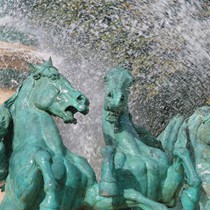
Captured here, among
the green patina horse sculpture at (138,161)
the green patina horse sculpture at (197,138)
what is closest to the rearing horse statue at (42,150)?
the green patina horse sculpture at (138,161)

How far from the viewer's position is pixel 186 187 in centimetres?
531

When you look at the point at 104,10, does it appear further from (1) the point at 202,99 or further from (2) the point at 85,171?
(2) the point at 85,171

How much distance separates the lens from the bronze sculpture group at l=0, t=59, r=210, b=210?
4406 mm

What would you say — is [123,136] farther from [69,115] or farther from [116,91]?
[69,115]

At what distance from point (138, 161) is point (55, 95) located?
790 millimetres

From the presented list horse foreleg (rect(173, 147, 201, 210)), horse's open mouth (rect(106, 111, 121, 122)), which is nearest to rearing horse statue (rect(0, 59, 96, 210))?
horse's open mouth (rect(106, 111, 121, 122))

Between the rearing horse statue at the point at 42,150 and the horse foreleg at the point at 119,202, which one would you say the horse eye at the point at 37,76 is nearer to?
the rearing horse statue at the point at 42,150

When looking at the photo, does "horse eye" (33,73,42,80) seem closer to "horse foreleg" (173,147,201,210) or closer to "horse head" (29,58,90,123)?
"horse head" (29,58,90,123)

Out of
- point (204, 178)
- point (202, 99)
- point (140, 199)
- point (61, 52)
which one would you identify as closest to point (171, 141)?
point (204, 178)

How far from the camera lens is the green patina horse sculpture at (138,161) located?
16.4 ft

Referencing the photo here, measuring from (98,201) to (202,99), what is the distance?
435 centimetres

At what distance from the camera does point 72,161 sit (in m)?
4.59

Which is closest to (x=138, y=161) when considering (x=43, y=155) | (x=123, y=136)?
(x=123, y=136)

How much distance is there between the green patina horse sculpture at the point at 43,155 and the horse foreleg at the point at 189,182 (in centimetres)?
41
